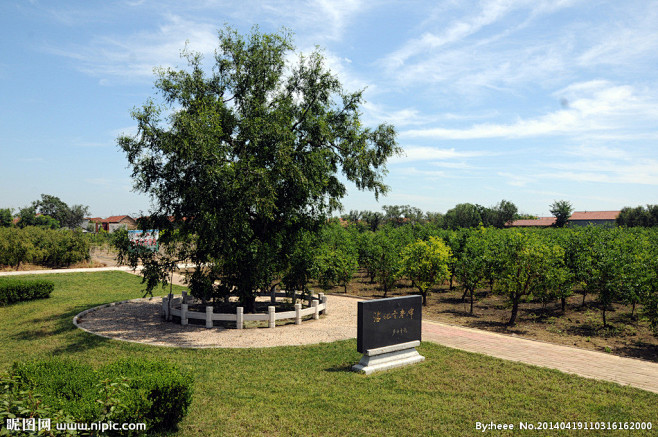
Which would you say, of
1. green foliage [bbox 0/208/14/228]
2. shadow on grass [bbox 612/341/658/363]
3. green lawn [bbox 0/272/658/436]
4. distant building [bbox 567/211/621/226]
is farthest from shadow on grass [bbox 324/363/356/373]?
distant building [bbox 567/211/621/226]

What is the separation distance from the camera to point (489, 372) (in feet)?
33.8

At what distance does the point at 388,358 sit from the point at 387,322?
0.94 meters

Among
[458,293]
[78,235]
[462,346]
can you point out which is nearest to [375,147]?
[462,346]

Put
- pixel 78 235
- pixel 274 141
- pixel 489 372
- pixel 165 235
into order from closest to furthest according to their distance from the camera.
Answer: pixel 489 372
pixel 274 141
pixel 165 235
pixel 78 235

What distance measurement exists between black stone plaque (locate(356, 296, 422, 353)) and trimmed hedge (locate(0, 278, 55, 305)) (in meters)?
19.2

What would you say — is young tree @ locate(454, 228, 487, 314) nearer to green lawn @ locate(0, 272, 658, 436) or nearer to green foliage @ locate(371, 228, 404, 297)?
green foliage @ locate(371, 228, 404, 297)

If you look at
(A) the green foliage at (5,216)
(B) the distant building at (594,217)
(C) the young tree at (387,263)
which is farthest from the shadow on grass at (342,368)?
(B) the distant building at (594,217)

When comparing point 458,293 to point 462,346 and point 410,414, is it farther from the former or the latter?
point 410,414

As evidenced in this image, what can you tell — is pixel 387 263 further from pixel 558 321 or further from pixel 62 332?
pixel 62 332

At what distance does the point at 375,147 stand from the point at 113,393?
14.6 meters

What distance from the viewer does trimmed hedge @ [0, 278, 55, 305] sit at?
2045 cm

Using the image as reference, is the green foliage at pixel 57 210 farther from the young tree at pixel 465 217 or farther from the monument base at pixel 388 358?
the monument base at pixel 388 358

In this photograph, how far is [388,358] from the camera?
10969mm

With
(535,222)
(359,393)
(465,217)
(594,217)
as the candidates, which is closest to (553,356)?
(359,393)
